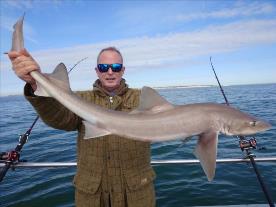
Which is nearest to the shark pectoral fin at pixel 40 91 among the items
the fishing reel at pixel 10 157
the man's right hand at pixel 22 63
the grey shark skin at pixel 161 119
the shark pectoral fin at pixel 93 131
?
the grey shark skin at pixel 161 119

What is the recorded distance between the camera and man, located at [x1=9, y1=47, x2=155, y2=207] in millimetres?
4918

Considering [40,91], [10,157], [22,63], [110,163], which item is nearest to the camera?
[22,63]

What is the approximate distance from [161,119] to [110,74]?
1611mm

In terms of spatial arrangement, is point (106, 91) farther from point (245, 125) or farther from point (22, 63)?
point (245, 125)

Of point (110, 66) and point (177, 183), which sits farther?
point (177, 183)

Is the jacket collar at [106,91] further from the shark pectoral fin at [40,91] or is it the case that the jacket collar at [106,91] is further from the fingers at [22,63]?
the fingers at [22,63]

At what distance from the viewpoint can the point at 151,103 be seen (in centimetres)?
393

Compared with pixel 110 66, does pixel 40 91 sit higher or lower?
lower

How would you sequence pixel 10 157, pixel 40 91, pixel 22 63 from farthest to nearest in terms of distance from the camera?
1. pixel 10 157
2. pixel 40 91
3. pixel 22 63

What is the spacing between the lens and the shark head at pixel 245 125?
3770 millimetres

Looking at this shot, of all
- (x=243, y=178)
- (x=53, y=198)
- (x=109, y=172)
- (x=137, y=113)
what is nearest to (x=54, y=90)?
(x=137, y=113)

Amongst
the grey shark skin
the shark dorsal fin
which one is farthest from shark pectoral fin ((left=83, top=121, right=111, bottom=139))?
the shark dorsal fin

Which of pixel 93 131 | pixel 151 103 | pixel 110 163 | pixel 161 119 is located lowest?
pixel 110 163

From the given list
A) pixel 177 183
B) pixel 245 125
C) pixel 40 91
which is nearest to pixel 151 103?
pixel 245 125
